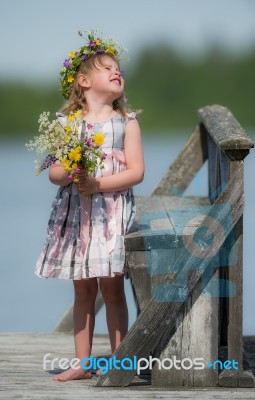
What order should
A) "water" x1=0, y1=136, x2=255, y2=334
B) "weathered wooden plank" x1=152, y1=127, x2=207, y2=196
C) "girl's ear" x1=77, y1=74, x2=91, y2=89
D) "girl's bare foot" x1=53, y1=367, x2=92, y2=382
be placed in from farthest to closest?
"water" x1=0, y1=136, x2=255, y2=334
"weathered wooden plank" x1=152, y1=127, x2=207, y2=196
"girl's ear" x1=77, y1=74, x2=91, y2=89
"girl's bare foot" x1=53, y1=367, x2=92, y2=382

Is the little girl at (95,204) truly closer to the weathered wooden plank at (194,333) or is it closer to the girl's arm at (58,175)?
the girl's arm at (58,175)

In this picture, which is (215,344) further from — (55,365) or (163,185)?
(163,185)

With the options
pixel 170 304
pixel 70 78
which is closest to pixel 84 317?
pixel 170 304

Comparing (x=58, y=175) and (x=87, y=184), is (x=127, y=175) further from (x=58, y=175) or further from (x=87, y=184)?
(x=58, y=175)

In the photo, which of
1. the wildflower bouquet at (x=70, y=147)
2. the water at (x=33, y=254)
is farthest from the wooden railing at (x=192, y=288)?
the water at (x=33, y=254)

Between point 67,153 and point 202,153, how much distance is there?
311 cm

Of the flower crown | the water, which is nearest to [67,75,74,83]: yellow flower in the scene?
the flower crown

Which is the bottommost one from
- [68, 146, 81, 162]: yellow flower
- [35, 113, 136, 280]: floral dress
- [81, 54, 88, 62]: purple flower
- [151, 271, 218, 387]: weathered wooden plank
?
[151, 271, 218, 387]: weathered wooden plank

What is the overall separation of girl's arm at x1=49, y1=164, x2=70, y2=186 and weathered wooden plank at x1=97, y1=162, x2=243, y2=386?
673 millimetres

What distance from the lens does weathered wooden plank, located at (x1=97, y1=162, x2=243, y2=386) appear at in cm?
579

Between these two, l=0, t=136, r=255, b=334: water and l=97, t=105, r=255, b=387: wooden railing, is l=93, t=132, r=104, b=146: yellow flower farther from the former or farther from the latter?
l=0, t=136, r=255, b=334: water

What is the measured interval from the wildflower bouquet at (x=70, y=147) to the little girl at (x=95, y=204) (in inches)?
2.8

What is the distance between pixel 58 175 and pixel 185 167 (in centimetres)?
281

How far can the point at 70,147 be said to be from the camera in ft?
18.9
